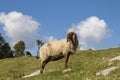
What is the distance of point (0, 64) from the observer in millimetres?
56938

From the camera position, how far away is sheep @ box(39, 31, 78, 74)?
2991cm

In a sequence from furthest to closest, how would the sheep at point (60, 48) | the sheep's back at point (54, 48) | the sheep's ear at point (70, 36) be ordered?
the sheep's back at point (54, 48)
the sheep at point (60, 48)
the sheep's ear at point (70, 36)

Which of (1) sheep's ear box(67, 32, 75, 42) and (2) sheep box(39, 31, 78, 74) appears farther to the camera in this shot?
(2) sheep box(39, 31, 78, 74)

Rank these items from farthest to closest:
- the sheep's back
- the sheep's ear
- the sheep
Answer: the sheep's back, the sheep, the sheep's ear

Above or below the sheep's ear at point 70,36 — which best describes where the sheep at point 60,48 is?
below

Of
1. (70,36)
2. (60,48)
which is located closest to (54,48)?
(60,48)

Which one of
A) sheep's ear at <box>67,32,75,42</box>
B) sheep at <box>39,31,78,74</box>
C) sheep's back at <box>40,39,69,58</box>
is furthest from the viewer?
sheep's back at <box>40,39,69,58</box>

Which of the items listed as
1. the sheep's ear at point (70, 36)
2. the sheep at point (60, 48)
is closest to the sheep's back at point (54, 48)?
the sheep at point (60, 48)

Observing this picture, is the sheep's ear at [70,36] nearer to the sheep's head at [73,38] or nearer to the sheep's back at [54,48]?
the sheep's head at [73,38]

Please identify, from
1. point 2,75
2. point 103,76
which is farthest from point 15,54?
point 103,76

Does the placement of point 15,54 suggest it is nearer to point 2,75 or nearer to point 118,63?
point 2,75

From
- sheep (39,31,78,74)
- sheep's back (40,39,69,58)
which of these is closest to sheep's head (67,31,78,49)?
sheep (39,31,78,74)

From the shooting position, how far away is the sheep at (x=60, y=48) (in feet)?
98.1

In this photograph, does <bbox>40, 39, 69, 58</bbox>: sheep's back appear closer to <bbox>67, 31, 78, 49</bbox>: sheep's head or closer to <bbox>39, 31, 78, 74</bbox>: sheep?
<bbox>39, 31, 78, 74</bbox>: sheep
